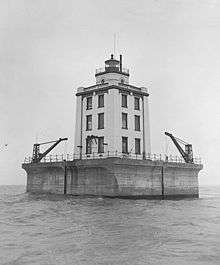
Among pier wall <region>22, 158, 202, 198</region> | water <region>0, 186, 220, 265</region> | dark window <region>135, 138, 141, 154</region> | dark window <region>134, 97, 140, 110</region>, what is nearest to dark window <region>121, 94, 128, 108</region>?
dark window <region>134, 97, 140, 110</region>

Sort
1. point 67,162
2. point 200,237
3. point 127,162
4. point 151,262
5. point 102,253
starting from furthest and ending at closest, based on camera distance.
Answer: point 67,162 → point 127,162 → point 200,237 → point 102,253 → point 151,262

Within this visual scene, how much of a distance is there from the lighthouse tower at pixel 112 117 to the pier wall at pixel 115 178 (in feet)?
10.7

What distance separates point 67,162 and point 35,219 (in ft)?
A: 63.2

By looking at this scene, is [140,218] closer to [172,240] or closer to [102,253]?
[172,240]

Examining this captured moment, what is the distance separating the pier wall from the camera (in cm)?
3828

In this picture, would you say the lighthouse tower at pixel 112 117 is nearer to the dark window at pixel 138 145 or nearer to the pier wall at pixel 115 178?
the dark window at pixel 138 145

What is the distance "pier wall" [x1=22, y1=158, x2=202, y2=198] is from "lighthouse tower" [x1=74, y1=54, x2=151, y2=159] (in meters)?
3.25

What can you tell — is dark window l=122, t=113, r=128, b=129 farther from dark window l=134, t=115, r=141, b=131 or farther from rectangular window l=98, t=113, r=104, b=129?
rectangular window l=98, t=113, r=104, b=129

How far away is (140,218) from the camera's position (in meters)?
24.1

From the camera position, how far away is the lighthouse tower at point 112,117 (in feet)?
142

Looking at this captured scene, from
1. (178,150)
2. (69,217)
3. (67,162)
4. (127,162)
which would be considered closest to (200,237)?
(69,217)

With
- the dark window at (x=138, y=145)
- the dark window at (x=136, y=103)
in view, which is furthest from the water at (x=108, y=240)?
the dark window at (x=136, y=103)

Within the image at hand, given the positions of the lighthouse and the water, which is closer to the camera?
the water

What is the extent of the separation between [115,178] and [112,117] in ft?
29.3
